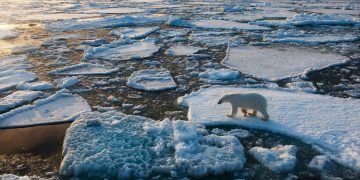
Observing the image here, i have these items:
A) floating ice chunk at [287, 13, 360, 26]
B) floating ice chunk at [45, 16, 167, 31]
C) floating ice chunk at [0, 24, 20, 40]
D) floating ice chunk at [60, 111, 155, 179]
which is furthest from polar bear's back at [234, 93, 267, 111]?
A: floating ice chunk at [45, 16, 167, 31]

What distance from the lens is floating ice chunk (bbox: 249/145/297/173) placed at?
3.77 metres

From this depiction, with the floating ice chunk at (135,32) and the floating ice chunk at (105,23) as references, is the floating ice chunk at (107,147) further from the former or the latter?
the floating ice chunk at (105,23)

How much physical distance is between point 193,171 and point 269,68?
4439mm

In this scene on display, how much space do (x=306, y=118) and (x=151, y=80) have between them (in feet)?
9.85

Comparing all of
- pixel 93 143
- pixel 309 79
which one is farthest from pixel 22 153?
pixel 309 79

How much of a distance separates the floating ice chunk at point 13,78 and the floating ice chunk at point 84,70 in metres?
0.44

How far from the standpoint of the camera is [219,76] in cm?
691

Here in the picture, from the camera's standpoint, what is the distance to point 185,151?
159 inches

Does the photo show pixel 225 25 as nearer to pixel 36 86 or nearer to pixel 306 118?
pixel 36 86

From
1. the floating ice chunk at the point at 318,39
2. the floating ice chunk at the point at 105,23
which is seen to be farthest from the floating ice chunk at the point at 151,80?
the floating ice chunk at the point at 105,23

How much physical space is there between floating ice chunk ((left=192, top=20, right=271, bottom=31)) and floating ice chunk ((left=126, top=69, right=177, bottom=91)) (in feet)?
19.7

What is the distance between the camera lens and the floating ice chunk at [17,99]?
219 inches

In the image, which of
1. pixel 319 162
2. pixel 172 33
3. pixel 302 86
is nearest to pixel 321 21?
pixel 172 33

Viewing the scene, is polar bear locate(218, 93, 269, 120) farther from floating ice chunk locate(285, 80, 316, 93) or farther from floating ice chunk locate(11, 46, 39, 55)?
floating ice chunk locate(11, 46, 39, 55)
